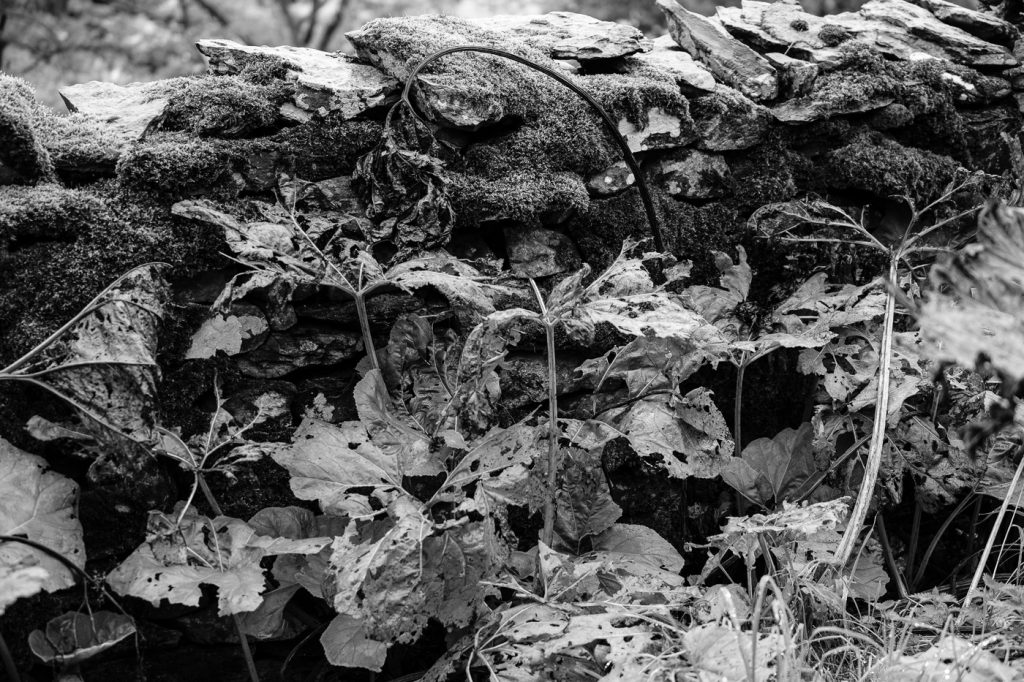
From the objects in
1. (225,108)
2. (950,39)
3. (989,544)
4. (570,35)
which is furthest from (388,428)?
(950,39)

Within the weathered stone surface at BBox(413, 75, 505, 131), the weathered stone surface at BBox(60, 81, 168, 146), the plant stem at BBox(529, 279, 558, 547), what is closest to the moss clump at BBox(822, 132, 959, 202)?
the weathered stone surface at BBox(413, 75, 505, 131)

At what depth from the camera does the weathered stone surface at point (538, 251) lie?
7.06 ft

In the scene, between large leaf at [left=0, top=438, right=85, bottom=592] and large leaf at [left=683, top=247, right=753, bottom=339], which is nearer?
large leaf at [left=0, top=438, right=85, bottom=592]

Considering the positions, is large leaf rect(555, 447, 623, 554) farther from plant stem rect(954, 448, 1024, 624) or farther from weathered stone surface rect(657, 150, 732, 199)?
weathered stone surface rect(657, 150, 732, 199)

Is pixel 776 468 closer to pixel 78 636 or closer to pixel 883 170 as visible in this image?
pixel 883 170

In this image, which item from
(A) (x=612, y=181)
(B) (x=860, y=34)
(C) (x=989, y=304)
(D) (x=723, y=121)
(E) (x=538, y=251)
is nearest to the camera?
(C) (x=989, y=304)

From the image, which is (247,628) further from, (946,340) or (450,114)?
(946,340)

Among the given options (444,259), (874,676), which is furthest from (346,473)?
(874,676)

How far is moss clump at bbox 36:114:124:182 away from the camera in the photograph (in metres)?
1.86

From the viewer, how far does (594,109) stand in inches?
88.2

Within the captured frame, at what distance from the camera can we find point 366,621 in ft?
4.68

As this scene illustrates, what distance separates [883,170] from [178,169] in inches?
79.6

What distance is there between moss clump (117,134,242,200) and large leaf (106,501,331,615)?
744mm

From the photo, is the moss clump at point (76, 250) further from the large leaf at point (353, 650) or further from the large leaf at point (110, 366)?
the large leaf at point (353, 650)
